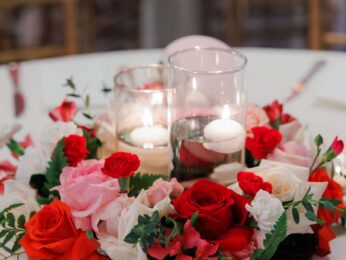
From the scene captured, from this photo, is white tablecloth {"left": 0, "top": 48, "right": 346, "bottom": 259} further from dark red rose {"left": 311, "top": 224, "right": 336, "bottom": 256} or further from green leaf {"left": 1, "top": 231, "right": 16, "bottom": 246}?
green leaf {"left": 1, "top": 231, "right": 16, "bottom": 246}

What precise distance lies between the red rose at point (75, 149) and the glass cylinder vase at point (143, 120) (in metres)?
0.07

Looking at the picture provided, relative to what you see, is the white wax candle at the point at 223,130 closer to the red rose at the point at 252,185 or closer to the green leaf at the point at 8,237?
the red rose at the point at 252,185

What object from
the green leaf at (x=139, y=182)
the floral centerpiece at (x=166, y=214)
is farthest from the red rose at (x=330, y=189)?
the green leaf at (x=139, y=182)

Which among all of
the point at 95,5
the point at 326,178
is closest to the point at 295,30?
the point at 95,5

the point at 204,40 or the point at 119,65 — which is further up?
the point at 204,40

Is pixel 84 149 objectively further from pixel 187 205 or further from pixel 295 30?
pixel 295 30

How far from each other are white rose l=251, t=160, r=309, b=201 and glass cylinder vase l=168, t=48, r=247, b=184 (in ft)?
0.25

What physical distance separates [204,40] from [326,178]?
1.20 feet

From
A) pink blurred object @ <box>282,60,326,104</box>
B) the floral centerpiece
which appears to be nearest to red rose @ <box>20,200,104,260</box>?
the floral centerpiece

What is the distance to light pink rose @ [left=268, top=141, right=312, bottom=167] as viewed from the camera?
0.93m

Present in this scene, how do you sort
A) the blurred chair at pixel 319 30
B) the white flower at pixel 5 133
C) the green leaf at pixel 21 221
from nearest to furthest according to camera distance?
1. the green leaf at pixel 21 221
2. the white flower at pixel 5 133
3. the blurred chair at pixel 319 30

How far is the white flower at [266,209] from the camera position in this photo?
747 millimetres

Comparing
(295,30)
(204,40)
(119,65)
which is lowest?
(295,30)

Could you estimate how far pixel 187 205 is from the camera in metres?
0.77
